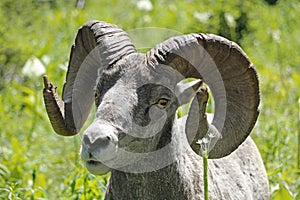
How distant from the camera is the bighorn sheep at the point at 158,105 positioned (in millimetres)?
4512

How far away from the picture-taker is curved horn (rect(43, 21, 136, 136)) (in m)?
4.83

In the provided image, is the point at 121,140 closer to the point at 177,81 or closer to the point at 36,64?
the point at 177,81

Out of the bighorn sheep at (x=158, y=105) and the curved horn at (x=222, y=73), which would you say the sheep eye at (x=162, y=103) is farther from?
the curved horn at (x=222, y=73)

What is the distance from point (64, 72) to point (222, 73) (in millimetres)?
3273

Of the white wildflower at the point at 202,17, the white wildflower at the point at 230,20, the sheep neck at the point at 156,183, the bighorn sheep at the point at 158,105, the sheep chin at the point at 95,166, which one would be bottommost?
the sheep neck at the point at 156,183

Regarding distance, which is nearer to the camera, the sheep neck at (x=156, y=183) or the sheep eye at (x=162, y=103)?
the sheep eye at (x=162, y=103)

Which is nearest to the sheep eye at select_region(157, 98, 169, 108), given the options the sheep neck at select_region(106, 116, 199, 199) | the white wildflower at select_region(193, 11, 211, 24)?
the sheep neck at select_region(106, 116, 199, 199)

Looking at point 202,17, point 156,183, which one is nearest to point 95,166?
point 156,183

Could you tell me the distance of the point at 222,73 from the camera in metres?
4.86

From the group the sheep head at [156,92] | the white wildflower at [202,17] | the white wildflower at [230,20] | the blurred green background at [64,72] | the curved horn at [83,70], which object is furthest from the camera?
the white wildflower at [202,17]

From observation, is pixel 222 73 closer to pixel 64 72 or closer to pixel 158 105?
pixel 158 105

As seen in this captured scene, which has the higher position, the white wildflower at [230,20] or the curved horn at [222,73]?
the white wildflower at [230,20]

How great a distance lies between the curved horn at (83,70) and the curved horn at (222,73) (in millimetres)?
258

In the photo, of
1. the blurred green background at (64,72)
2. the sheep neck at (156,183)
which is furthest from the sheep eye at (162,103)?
the blurred green background at (64,72)
